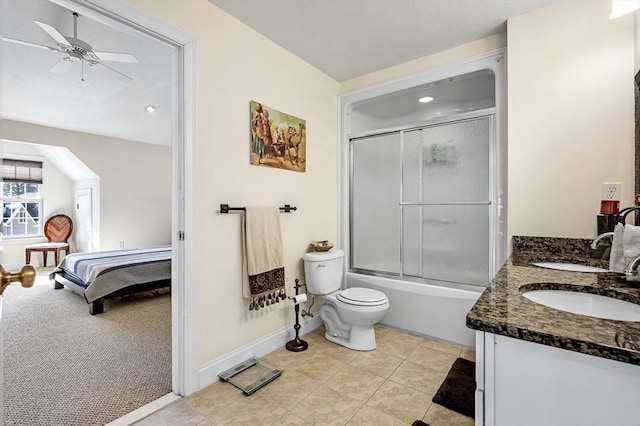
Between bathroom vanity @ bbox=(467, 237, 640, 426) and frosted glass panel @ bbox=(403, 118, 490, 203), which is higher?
frosted glass panel @ bbox=(403, 118, 490, 203)

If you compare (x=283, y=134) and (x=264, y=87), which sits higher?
(x=264, y=87)

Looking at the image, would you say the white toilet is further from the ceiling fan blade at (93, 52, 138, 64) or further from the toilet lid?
the ceiling fan blade at (93, 52, 138, 64)

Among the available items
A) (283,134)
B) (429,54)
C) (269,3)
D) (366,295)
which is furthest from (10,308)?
(429,54)

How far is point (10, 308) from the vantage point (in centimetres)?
340

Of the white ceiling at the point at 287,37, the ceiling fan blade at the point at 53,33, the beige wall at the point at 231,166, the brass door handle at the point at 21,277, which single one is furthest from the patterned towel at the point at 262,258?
the ceiling fan blade at the point at 53,33

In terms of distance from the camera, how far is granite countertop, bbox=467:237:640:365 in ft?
2.17

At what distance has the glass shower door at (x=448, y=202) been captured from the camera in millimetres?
2500

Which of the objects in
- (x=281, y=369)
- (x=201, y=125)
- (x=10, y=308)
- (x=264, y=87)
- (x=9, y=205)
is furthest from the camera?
(x=9, y=205)

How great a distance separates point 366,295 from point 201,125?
1741mm

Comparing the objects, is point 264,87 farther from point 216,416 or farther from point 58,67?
point 216,416

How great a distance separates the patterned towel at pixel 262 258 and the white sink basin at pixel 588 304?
160cm

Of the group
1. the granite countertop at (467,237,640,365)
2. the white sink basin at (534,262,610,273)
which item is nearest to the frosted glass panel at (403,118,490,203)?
the white sink basin at (534,262,610,273)

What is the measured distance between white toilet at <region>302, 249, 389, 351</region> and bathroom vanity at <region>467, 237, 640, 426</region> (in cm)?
153

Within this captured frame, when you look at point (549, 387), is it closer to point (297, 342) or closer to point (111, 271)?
point (297, 342)
